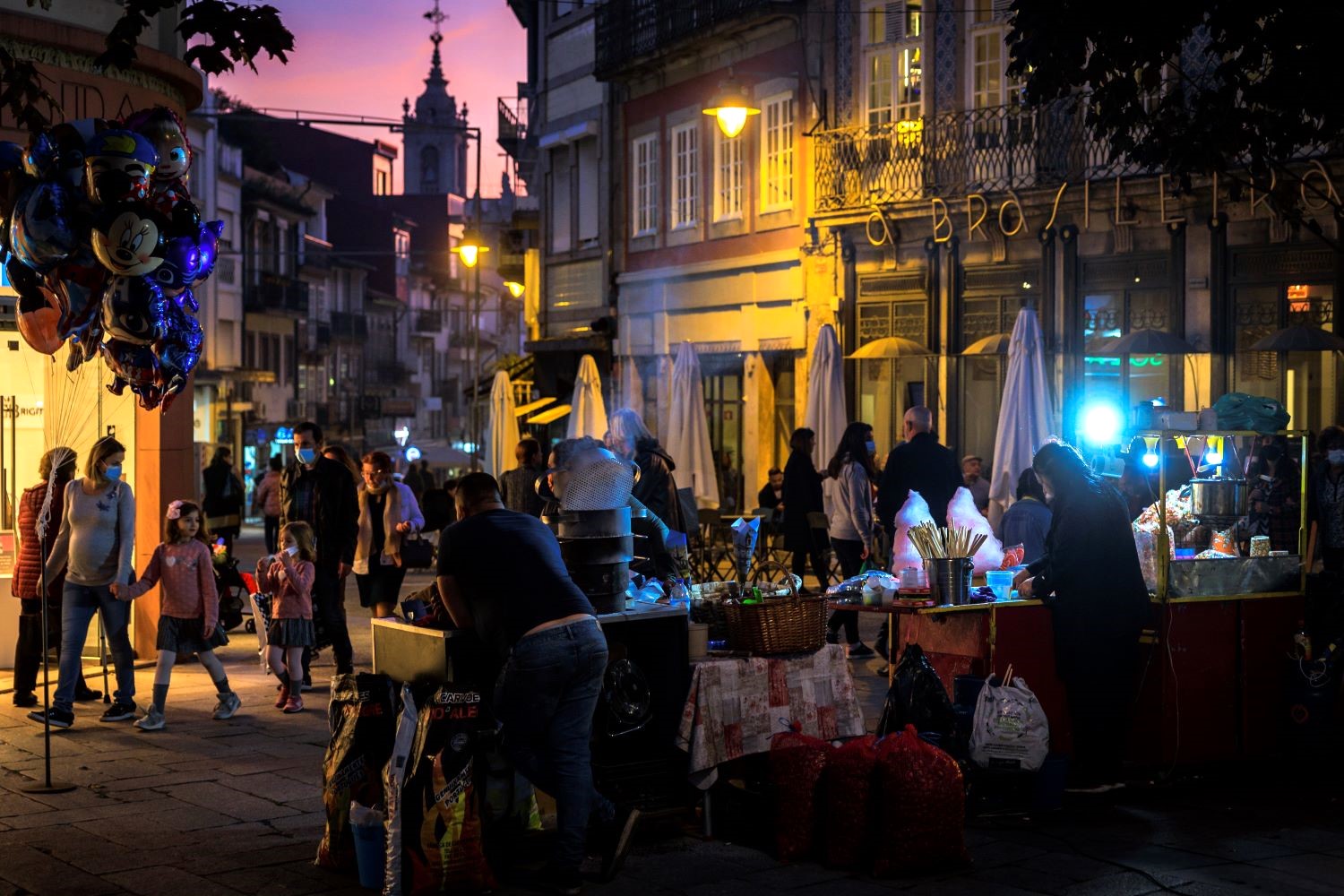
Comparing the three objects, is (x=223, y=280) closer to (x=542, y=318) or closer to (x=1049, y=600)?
(x=542, y=318)

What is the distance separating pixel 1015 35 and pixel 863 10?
560 inches

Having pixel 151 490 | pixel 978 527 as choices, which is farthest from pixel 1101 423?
pixel 151 490

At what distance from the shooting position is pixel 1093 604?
34.0 feet

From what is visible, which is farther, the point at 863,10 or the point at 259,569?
the point at 863,10

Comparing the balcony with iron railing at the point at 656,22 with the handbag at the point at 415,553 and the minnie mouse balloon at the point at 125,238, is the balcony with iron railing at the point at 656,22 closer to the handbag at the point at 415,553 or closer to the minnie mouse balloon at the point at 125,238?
the handbag at the point at 415,553

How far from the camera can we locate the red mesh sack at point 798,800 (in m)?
8.81

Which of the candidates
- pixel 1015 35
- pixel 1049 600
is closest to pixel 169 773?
pixel 1049 600

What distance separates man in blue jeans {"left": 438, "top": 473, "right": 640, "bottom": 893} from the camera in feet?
27.1

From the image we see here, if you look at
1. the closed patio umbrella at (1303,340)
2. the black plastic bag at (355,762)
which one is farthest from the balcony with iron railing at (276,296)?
the black plastic bag at (355,762)

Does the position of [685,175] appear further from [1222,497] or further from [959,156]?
[1222,497]

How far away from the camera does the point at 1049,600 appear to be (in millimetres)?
10570

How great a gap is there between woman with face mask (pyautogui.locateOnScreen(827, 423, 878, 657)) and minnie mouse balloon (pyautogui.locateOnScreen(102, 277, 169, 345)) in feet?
18.6

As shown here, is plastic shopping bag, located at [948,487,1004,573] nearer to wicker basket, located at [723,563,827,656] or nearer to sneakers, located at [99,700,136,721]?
wicker basket, located at [723,563,827,656]

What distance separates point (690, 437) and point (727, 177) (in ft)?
25.1
